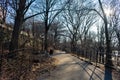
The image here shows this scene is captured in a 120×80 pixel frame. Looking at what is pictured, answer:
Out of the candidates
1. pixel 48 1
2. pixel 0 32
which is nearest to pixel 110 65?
pixel 0 32

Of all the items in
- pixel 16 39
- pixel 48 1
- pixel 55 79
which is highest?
pixel 48 1

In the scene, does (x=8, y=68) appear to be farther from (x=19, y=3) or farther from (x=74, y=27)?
(x=74, y=27)

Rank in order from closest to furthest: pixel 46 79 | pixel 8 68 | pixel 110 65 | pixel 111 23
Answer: pixel 8 68
pixel 46 79
pixel 110 65
pixel 111 23

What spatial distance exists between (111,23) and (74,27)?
1048 centimetres

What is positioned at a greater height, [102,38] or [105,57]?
[102,38]

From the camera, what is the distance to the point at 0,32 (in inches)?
464

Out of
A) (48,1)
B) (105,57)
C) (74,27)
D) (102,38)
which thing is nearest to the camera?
(105,57)

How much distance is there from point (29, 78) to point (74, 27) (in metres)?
50.6

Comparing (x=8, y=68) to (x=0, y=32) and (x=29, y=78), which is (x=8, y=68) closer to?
(x=29, y=78)

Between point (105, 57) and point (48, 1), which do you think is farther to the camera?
point (48, 1)

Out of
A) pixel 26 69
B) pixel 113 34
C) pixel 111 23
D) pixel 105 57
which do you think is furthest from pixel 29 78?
pixel 113 34

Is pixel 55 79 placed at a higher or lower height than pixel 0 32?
lower

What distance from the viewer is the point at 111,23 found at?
5638cm

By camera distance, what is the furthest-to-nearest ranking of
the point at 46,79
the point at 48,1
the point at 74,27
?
1. the point at 74,27
2. the point at 48,1
3. the point at 46,79
